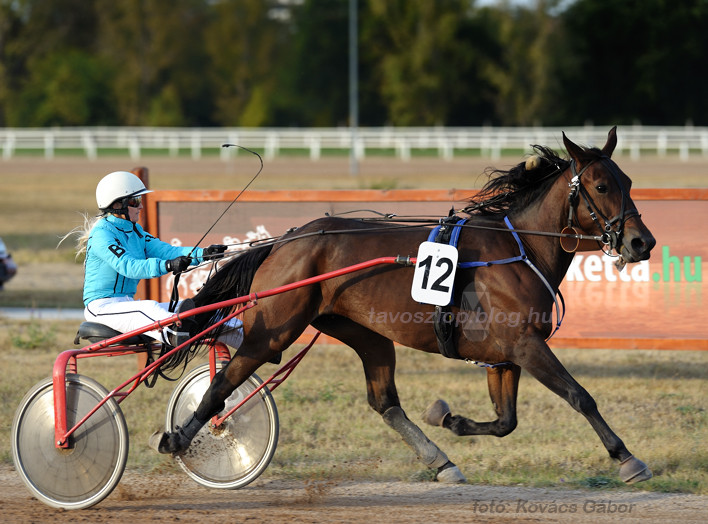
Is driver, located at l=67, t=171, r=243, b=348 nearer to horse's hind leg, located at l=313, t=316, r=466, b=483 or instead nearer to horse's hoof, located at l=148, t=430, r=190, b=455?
horse's hoof, located at l=148, t=430, r=190, b=455

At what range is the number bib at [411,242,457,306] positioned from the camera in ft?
16.9

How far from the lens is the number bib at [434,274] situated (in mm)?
5137

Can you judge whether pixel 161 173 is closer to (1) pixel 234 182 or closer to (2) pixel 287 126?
(1) pixel 234 182

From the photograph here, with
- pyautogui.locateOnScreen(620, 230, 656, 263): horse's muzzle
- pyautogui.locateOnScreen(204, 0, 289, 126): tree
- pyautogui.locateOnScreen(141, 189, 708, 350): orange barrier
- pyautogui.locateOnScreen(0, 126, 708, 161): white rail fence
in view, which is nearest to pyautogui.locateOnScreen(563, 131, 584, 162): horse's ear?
pyautogui.locateOnScreen(620, 230, 656, 263): horse's muzzle

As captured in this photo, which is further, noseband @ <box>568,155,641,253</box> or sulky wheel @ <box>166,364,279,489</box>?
sulky wheel @ <box>166,364,279,489</box>

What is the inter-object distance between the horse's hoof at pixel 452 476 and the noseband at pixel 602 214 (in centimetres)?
155

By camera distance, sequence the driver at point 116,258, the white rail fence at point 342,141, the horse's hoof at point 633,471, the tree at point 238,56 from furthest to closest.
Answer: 1. the tree at point 238,56
2. the white rail fence at point 342,141
3. the driver at point 116,258
4. the horse's hoof at point 633,471

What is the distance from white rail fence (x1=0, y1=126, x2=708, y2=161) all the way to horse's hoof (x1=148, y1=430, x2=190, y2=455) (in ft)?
84.1

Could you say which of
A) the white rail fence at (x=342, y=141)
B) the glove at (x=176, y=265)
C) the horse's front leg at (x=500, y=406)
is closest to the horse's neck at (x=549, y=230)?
the horse's front leg at (x=500, y=406)

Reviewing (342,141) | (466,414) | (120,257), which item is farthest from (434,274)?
(342,141)

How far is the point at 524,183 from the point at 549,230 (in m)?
0.36

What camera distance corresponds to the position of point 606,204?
5180 mm

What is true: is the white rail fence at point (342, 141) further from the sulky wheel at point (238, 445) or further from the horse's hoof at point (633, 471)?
the horse's hoof at point (633, 471)

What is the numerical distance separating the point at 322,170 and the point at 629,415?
21492mm
